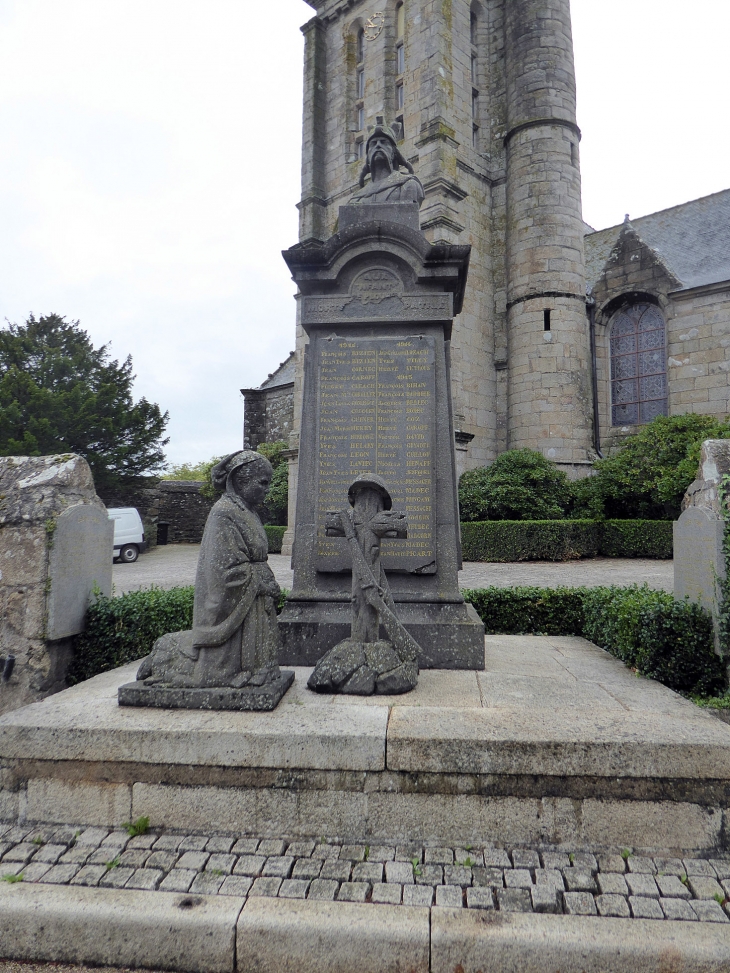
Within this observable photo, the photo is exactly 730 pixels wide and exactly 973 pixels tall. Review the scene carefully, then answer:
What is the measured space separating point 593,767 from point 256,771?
5.81 feet

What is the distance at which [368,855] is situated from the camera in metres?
2.97

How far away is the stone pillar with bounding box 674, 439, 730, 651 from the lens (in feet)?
16.2

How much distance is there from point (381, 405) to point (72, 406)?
75.3 ft

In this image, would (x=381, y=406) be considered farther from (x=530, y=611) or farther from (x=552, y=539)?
(x=552, y=539)

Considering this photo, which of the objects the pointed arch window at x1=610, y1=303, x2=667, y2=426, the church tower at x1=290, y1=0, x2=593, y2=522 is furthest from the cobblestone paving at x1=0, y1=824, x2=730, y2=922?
the pointed arch window at x1=610, y1=303, x2=667, y2=426

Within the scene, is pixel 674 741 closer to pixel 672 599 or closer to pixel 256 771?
pixel 256 771

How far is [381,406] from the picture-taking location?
5609 millimetres

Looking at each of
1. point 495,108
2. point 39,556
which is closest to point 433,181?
point 495,108

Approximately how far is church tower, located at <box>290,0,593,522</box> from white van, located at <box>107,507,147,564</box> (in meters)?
6.93

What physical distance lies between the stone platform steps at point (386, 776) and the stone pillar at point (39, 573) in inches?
87.3

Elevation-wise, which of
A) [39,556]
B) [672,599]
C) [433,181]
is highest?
[433,181]

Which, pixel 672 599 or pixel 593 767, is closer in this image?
pixel 593 767

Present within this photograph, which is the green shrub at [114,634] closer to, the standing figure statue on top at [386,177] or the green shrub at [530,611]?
the green shrub at [530,611]

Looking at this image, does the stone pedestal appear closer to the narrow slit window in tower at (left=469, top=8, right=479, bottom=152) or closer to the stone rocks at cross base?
the stone rocks at cross base
